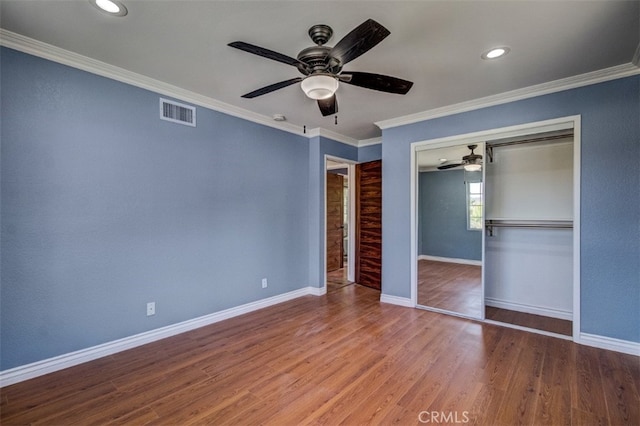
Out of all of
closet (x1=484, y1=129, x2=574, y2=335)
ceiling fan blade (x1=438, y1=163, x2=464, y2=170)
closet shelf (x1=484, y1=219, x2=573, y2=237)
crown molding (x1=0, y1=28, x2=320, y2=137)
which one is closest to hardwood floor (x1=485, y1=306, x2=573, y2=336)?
closet (x1=484, y1=129, x2=574, y2=335)

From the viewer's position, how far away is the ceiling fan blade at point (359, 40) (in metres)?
1.59

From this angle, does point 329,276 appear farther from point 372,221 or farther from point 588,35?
point 588,35

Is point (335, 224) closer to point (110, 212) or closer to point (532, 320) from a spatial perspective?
point (532, 320)

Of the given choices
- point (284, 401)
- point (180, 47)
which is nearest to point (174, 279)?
point (284, 401)

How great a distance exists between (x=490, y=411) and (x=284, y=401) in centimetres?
141

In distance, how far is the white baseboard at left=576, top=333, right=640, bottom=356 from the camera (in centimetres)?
274

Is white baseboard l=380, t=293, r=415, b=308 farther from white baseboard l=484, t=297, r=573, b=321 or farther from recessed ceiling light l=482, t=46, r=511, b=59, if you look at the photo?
recessed ceiling light l=482, t=46, r=511, b=59

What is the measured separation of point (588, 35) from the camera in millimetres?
2252

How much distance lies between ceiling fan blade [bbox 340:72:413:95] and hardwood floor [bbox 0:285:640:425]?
91.6 inches

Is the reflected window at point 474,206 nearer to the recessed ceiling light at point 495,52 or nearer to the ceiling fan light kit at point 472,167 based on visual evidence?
the ceiling fan light kit at point 472,167

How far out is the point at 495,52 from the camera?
248cm

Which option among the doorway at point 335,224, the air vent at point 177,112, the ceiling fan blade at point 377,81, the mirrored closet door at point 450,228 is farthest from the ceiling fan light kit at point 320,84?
the doorway at point 335,224

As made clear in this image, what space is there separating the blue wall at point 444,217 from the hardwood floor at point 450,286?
214 millimetres

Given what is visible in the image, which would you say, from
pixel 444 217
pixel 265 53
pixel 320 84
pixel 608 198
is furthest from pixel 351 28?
pixel 444 217
